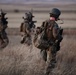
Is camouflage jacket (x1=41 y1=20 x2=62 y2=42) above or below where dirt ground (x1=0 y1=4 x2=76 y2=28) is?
above

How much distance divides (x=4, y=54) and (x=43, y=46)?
2.82 m

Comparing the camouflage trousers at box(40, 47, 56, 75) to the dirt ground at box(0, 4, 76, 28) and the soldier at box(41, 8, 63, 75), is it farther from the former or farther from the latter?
the dirt ground at box(0, 4, 76, 28)

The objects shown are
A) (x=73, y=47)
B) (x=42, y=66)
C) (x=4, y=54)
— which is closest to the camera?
(x=42, y=66)

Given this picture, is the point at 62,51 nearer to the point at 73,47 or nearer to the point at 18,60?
the point at 73,47

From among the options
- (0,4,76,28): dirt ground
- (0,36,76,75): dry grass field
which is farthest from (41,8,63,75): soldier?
(0,4,76,28): dirt ground

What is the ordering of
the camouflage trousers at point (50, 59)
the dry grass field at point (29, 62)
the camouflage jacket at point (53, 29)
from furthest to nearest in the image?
the dry grass field at point (29, 62)
the camouflage trousers at point (50, 59)
the camouflage jacket at point (53, 29)

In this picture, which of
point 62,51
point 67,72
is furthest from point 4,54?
Answer: point 67,72

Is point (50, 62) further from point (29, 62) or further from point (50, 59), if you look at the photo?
point (29, 62)

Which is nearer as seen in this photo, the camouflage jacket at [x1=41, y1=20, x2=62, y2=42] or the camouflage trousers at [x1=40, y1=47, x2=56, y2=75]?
the camouflage jacket at [x1=41, y1=20, x2=62, y2=42]

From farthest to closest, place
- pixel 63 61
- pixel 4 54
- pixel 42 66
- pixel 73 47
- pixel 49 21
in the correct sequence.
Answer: pixel 73 47, pixel 4 54, pixel 63 61, pixel 42 66, pixel 49 21

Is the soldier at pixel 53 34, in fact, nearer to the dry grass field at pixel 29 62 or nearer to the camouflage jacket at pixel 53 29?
the camouflage jacket at pixel 53 29

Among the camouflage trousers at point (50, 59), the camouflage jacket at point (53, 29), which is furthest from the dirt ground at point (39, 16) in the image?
the camouflage jacket at point (53, 29)

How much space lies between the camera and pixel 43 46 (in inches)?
470

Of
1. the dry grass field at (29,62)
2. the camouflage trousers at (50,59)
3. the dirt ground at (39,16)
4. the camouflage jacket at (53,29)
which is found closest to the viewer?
the camouflage jacket at (53,29)
